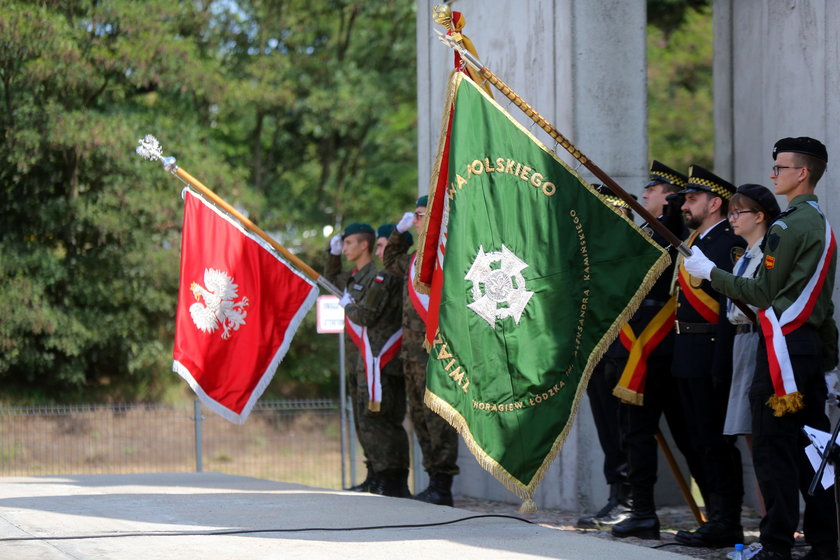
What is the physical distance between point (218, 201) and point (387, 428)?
73.4 inches

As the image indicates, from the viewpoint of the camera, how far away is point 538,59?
8609 mm

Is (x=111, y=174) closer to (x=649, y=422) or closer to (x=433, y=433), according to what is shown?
(x=433, y=433)

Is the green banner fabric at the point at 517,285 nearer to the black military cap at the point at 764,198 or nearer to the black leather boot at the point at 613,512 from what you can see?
the black military cap at the point at 764,198

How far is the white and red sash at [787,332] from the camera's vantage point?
5.50m

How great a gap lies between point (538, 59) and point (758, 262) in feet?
10.2

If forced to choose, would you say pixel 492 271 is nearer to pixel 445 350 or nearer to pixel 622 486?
pixel 445 350

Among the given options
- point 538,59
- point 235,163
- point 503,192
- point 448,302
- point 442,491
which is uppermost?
point 235,163

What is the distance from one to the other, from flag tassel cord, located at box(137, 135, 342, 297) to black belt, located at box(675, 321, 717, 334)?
2860 mm

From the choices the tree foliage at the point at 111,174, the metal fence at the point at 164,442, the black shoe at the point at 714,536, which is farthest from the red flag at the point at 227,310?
the tree foliage at the point at 111,174

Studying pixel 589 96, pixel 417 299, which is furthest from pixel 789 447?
pixel 589 96

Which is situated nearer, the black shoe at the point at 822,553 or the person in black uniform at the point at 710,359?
the black shoe at the point at 822,553

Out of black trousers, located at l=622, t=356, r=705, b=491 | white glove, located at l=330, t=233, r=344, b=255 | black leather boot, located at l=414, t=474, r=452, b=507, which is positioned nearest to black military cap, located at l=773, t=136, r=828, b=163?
black trousers, located at l=622, t=356, r=705, b=491

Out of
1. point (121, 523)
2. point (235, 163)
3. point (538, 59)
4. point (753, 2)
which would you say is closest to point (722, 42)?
point (753, 2)

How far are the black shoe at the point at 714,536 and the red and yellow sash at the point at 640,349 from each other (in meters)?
0.73
